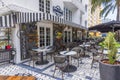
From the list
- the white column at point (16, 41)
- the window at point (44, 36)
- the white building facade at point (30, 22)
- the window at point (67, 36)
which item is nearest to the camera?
the white building facade at point (30, 22)

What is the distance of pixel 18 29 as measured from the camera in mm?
8680

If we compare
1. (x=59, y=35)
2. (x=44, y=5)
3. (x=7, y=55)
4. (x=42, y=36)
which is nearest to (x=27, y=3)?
(x=44, y=5)

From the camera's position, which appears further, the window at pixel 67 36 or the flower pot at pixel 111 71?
the window at pixel 67 36

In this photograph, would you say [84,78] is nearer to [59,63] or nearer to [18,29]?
[59,63]

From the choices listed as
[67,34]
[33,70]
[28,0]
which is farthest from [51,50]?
[67,34]

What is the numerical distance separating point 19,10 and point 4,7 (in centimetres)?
94

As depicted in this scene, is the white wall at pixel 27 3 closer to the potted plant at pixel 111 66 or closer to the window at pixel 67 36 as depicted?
the potted plant at pixel 111 66

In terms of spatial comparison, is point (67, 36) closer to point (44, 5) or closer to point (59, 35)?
point (59, 35)

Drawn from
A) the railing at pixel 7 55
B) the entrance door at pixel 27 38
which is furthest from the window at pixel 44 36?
the railing at pixel 7 55

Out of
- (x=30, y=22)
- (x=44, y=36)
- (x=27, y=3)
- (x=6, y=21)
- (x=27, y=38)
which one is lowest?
(x=27, y=38)

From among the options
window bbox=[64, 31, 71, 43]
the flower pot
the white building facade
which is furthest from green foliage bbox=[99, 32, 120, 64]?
window bbox=[64, 31, 71, 43]

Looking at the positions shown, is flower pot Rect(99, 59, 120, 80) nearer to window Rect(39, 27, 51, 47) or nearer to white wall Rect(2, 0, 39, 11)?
white wall Rect(2, 0, 39, 11)

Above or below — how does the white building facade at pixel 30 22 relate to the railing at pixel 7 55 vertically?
above

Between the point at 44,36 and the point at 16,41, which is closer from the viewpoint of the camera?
the point at 16,41
